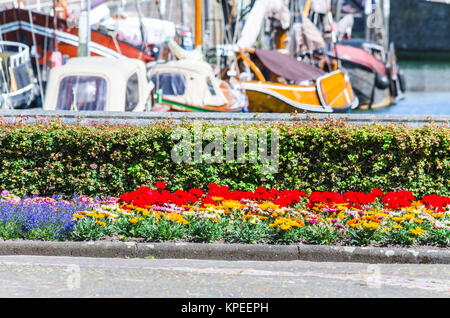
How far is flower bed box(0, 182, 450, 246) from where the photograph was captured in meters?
9.73

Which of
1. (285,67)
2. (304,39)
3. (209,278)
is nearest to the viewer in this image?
(209,278)

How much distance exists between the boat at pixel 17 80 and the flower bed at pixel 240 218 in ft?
49.2

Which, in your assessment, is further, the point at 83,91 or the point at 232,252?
the point at 83,91

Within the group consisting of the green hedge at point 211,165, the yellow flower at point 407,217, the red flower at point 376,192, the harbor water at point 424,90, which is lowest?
the harbor water at point 424,90

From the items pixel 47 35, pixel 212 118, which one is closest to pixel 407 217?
pixel 212 118

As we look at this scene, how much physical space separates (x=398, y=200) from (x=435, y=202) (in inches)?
19.6

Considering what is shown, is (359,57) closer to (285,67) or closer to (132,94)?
(285,67)

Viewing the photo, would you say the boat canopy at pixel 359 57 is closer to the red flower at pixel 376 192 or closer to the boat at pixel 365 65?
the boat at pixel 365 65

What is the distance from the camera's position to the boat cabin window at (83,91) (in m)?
18.1

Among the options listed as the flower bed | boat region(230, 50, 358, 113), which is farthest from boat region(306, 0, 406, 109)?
the flower bed

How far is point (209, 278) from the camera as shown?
27.8 feet

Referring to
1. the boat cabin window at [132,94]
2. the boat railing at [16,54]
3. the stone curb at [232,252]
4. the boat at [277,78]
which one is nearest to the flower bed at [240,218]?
the stone curb at [232,252]

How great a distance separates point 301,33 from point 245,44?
6.74 meters
